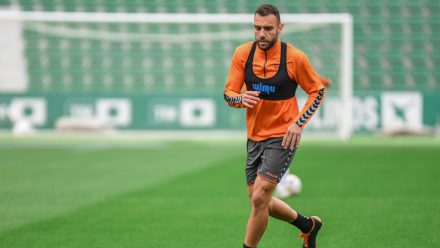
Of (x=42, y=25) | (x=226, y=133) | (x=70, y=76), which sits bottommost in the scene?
(x=226, y=133)

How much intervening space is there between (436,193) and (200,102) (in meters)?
13.4

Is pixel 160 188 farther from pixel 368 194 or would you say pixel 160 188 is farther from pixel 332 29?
pixel 332 29

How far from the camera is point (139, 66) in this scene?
2375cm

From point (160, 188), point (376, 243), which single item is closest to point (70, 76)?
point (160, 188)

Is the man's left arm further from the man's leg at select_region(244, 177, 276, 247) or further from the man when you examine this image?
the man's leg at select_region(244, 177, 276, 247)


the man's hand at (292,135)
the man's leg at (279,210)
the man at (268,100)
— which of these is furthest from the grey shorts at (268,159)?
the man's leg at (279,210)

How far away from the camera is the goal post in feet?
74.2

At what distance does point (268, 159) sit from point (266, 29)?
924mm

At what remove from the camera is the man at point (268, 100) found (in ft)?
18.7

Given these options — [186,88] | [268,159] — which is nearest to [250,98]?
[268,159]

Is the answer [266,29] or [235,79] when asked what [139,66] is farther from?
[266,29]

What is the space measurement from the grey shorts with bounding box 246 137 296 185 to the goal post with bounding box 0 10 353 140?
16259 millimetres

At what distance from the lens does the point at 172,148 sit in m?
18.9

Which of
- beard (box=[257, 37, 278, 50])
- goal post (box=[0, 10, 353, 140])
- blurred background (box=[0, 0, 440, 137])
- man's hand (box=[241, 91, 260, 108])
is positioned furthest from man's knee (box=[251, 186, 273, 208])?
blurred background (box=[0, 0, 440, 137])
